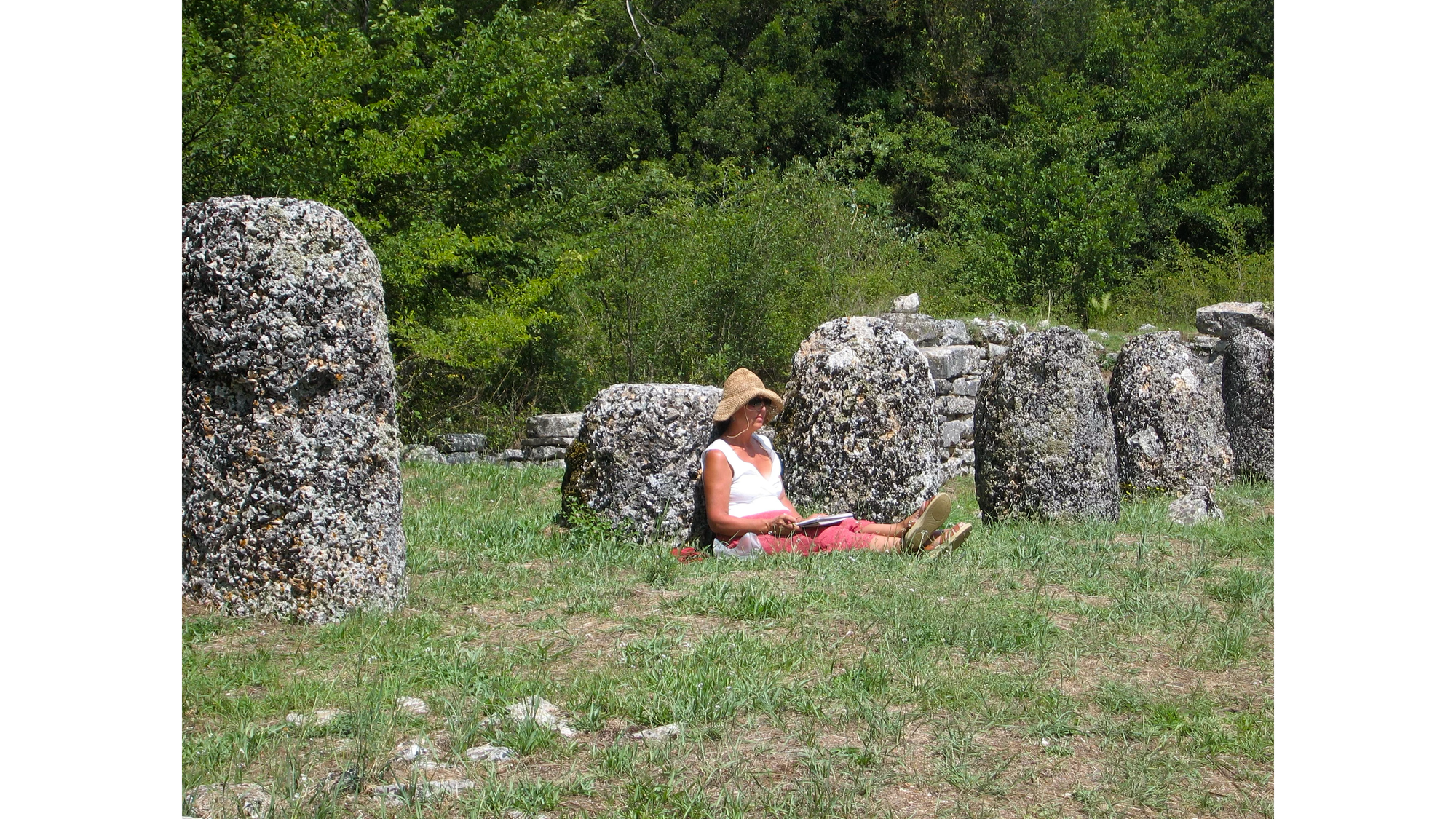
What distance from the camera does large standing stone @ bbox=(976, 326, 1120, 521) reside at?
8.50 m

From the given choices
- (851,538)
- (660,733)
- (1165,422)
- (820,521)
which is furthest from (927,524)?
(1165,422)

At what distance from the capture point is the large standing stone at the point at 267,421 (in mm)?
4996

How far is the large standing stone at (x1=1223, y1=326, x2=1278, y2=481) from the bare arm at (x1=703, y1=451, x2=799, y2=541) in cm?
→ 684

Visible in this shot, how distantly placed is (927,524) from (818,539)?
2.17 ft

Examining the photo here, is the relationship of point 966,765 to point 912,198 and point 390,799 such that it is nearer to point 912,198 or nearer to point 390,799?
point 390,799

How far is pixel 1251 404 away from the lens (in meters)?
12.0

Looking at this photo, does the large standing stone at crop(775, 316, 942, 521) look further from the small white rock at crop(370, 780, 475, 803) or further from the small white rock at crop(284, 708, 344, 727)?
the small white rock at crop(370, 780, 475, 803)

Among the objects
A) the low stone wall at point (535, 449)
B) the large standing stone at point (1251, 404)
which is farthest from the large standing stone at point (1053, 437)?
the low stone wall at point (535, 449)

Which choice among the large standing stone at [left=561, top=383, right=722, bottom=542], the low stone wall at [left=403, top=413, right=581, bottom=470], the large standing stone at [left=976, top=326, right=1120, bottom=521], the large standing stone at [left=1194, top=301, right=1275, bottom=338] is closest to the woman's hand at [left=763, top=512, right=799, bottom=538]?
the large standing stone at [left=561, top=383, right=722, bottom=542]

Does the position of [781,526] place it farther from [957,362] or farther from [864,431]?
[957,362]

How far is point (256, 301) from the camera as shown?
501cm

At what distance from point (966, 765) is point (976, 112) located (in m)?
26.9

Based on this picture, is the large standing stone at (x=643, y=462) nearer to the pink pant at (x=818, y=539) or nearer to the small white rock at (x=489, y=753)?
the pink pant at (x=818, y=539)

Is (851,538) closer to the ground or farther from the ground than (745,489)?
closer to the ground
